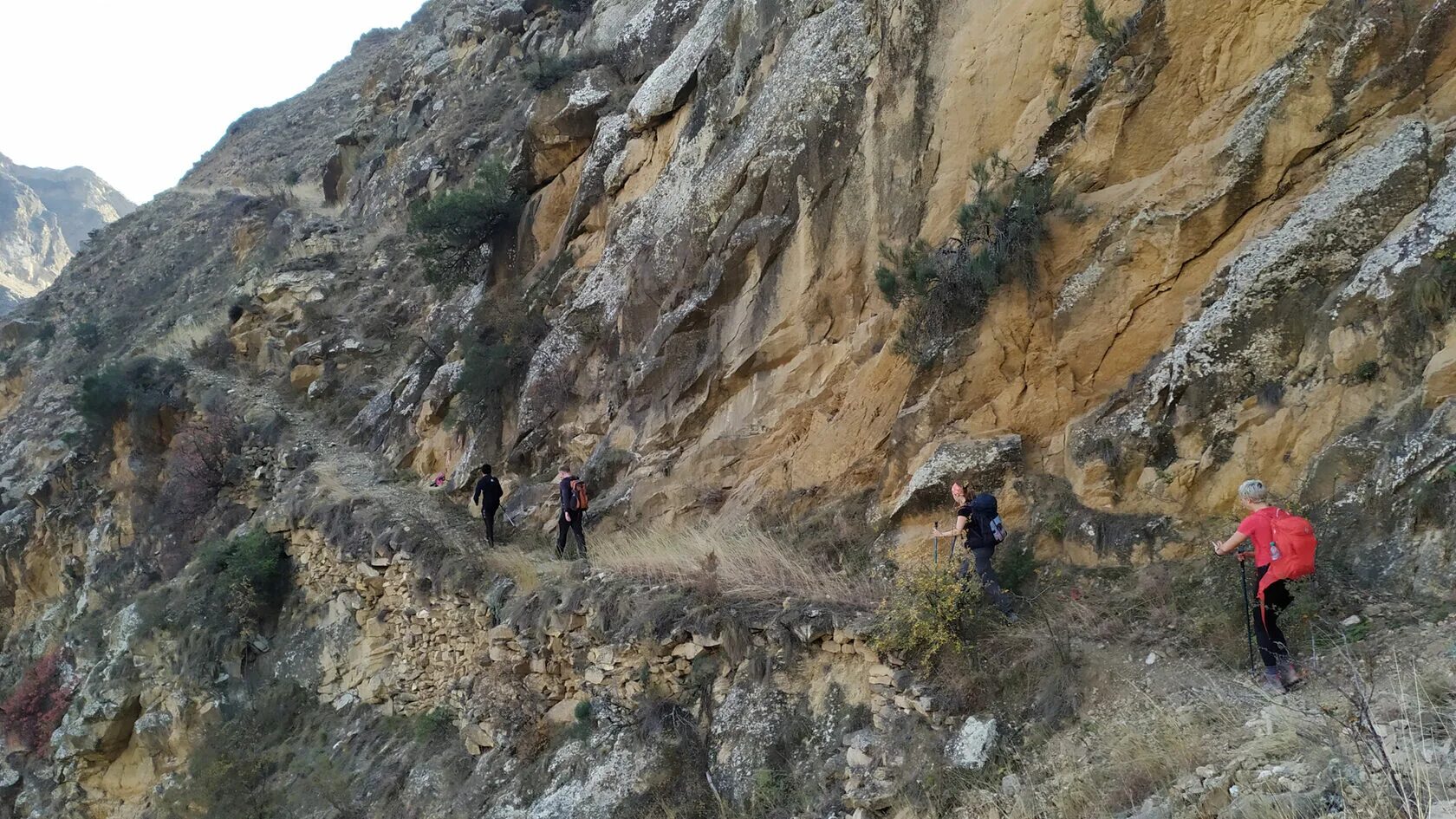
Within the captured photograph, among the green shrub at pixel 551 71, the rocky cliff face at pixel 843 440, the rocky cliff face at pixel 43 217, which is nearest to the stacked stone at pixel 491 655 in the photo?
the rocky cliff face at pixel 843 440

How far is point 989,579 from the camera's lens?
20.1 ft

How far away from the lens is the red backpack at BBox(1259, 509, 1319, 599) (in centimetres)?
455

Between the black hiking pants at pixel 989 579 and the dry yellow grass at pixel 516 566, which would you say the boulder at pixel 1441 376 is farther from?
the dry yellow grass at pixel 516 566

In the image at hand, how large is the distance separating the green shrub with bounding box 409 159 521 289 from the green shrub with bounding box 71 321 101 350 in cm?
1755

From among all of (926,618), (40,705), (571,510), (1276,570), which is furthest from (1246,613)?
(40,705)

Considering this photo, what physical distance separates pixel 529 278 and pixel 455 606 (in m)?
6.87

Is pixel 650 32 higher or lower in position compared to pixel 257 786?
higher

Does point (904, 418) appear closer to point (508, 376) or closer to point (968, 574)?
point (968, 574)

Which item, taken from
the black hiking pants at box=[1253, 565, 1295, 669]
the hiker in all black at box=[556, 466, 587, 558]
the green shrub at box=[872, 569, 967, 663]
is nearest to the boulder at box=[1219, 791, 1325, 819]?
the black hiking pants at box=[1253, 565, 1295, 669]

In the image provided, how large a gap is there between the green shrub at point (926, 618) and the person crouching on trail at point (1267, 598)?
1.75m

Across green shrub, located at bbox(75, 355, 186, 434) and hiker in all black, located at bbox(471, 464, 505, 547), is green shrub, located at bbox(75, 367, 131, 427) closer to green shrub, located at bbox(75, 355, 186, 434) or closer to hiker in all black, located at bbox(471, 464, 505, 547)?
green shrub, located at bbox(75, 355, 186, 434)

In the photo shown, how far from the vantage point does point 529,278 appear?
50.6 feet

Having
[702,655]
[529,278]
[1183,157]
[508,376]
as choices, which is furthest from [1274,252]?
[529,278]

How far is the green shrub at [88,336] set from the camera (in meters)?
27.1
